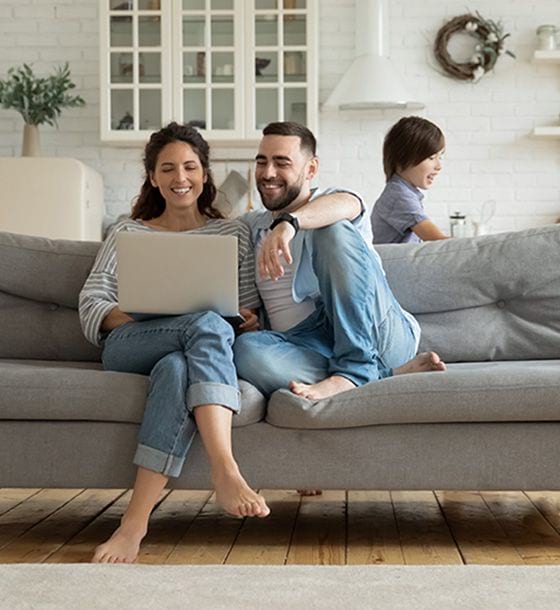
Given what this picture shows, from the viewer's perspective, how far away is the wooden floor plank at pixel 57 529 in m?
2.73

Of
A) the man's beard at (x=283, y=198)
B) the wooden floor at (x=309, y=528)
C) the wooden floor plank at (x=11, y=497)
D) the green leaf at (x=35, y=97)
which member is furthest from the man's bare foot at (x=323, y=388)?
the green leaf at (x=35, y=97)

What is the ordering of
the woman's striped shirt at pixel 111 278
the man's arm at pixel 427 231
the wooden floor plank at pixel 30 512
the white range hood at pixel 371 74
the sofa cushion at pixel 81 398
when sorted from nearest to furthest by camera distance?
the sofa cushion at pixel 81 398 → the wooden floor plank at pixel 30 512 → the woman's striped shirt at pixel 111 278 → the man's arm at pixel 427 231 → the white range hood at pixel 371 74

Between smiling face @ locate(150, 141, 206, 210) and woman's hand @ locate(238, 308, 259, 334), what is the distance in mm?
388

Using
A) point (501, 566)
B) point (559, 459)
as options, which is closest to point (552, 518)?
point (559, 459)

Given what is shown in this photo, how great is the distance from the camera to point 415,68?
6.83 metres

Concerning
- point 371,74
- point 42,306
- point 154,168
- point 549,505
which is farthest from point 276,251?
point 371,74

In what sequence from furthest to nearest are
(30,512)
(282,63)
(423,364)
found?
1. (282,63)
2. (30,512)
3. (423,364)

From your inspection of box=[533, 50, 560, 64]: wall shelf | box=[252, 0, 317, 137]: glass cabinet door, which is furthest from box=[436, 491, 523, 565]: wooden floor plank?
box=[533, 50, 560, 64]: wall shelf

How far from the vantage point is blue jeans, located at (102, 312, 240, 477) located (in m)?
2.69

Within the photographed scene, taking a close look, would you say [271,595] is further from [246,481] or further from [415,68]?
[415,68]

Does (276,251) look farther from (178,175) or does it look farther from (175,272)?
(178,175)

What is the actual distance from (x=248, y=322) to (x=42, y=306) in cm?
68

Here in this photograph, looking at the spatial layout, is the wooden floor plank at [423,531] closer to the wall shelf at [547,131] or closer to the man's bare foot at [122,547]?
the man's bare foot at [122,547]

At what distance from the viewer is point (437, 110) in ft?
22.3
